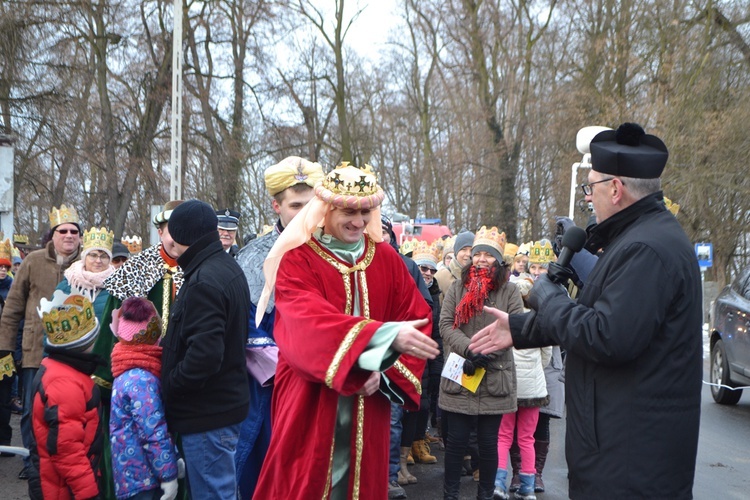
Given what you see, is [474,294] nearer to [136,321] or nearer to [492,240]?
[492,240]

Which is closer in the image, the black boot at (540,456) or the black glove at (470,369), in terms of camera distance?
the black glove at (470,369)

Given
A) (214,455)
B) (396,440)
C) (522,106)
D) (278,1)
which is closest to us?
(214,455)

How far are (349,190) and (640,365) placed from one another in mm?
1487

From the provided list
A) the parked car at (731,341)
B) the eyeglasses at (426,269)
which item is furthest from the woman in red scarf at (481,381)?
the parked car at (731,341)

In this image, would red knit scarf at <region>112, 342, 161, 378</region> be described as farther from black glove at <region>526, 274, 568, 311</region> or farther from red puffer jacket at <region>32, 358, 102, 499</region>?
black glove at <region>526, 274, 568, 311</region>

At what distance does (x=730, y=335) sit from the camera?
416 inches

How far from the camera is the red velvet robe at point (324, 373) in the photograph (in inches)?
130

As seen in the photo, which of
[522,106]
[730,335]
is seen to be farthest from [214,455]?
[522,106]

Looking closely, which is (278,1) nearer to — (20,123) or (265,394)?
(20,123)

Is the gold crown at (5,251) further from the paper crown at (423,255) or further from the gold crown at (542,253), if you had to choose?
the gold crown at (542,253)

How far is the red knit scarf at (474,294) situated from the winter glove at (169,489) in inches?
105

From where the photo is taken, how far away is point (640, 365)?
9.63 ft

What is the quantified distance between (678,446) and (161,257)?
3174mm

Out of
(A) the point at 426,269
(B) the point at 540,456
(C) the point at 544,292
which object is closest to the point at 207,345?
(C) the point at 544,292
